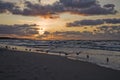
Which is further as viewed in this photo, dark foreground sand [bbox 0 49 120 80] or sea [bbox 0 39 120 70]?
sea [bbox 0 39 120 70]

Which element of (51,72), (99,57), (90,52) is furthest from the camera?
(90,52)

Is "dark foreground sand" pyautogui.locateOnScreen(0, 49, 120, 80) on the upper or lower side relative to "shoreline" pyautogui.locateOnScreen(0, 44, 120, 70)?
upper

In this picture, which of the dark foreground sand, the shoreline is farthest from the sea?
the dark foreground sand

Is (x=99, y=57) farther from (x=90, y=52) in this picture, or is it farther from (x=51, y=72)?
(x=51, y=72)

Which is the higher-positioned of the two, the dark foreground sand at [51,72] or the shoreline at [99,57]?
the dark foreground sand at [51,72]

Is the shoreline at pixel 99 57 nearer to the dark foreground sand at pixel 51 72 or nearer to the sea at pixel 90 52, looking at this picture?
the sea at pixel 90 52

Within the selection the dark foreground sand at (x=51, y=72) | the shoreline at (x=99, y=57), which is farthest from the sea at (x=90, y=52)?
the dark foreground sand at (x=51, y=72)

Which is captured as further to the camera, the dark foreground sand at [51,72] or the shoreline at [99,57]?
the shoreline at [99,57]

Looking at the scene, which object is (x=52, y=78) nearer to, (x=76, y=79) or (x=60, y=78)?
(x=60, y=78)

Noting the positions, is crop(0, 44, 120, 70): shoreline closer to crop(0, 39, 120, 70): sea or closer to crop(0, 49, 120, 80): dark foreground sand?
crop(0, 39, 120, 70): sea

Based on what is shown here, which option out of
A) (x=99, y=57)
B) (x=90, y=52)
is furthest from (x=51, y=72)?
(x=90, y=52)

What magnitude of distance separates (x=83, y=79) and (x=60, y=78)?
4.25 feet

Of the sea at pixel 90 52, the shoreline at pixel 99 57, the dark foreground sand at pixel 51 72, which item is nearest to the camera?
the dark foreground sand at pixel 51 72

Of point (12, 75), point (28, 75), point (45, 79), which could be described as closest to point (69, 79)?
point (45, 79)
